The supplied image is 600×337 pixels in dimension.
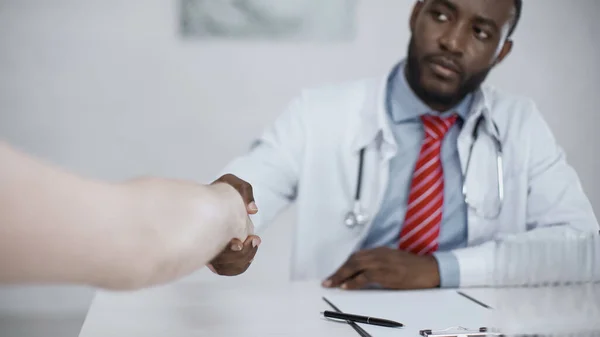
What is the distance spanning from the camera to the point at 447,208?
4.02 feet

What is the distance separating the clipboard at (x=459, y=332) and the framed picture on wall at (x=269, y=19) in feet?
2.40

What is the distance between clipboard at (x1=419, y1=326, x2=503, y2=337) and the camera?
0.66 meters

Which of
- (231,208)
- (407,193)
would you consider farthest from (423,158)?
(231,208)

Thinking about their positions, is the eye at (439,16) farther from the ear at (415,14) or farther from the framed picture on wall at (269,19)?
the framed picture on wall at (269,19)

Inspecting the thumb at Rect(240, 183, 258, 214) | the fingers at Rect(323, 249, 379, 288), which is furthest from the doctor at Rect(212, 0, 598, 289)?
the thumb at Rect(240, 183, 258, 214)

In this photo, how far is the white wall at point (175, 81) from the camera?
1190 millimetres

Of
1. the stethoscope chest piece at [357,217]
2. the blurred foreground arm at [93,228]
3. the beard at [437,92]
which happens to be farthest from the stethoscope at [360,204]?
the blurred foreground arm at [93,228]

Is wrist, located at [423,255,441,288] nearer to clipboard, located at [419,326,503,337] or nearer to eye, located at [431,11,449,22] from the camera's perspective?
clipboard, located at [419,326,503,337]

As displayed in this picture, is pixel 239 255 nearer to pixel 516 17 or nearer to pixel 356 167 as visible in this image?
pixel 356 167

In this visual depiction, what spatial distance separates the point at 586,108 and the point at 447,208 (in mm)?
368

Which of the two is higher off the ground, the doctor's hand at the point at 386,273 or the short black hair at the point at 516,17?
the short black hair at the point at 516,17

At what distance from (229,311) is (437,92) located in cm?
71

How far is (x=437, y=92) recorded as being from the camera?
127 cm

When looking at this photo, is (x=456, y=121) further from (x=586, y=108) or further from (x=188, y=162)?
(x=188, y=162)
